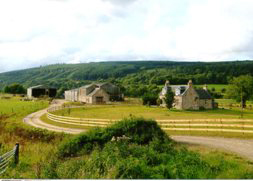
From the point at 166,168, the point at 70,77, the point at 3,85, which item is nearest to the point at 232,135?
the point at 166,168

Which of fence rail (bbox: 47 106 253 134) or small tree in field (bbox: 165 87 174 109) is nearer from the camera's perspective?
fence rail (bbox: 47 106 253 134)

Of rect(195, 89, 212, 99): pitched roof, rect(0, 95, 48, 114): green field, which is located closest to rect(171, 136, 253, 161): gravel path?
rect(195, 89, 212, 99): pitched roof

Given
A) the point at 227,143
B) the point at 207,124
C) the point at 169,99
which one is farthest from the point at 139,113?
the point at 227,143

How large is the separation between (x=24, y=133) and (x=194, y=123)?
11159 mm

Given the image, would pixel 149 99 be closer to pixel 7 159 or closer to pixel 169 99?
pixel 169 99

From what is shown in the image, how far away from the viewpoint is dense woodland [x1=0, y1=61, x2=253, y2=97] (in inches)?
638

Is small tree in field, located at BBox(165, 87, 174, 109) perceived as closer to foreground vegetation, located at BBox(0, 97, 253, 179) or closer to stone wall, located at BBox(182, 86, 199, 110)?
stone wall, located at BBox(182, 86, 199, 110)

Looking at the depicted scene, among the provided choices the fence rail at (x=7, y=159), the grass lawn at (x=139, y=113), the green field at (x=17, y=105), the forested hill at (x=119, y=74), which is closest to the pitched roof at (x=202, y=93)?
the forested hill at (x=119, y=74)

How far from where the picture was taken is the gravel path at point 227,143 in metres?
11.7

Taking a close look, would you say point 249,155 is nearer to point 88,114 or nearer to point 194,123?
point 194,123

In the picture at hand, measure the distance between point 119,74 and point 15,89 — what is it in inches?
368

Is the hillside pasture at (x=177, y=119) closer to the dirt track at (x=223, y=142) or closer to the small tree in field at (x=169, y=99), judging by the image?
the small tree in field at (x=169, y=99)

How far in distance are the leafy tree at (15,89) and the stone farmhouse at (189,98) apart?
10.8 m

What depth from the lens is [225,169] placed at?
8586 mm
